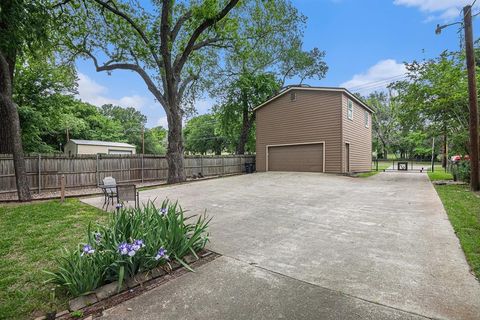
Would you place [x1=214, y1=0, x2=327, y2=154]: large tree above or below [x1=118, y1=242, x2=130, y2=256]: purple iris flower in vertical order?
above

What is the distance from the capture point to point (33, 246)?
3996mm

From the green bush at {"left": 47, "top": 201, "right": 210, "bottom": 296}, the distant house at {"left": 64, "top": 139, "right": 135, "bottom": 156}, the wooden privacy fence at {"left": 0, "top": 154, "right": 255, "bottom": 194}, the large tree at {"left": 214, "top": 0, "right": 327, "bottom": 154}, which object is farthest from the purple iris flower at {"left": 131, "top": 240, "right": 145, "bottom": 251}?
the distant house at {"left": 64, "top": 139, "right": 135, "bottom": 156}

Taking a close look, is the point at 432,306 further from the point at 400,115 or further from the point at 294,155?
the point at 294,155

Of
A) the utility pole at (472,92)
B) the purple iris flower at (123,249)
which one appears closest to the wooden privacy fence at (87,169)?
the purple iris flower at (123,249)

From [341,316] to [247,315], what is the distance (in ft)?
2.73

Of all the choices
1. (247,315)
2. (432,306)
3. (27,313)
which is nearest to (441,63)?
(432,306)

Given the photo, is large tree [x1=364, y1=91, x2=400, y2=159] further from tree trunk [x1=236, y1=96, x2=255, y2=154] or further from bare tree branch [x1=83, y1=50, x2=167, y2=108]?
bare tree branch [x1=83, y1=50, x2=167, y2=108]

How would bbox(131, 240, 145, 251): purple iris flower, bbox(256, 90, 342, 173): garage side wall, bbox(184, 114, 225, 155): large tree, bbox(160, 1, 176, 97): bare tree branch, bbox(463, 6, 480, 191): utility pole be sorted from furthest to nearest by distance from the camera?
bbox(184, 114, 225, 155): large tree, bbox(256, 90, 342, 173): garage side wall, bbox(160, 1, 176, 97): bare tree branch, bbox(463, 6, 480, 191): utility pole, bbox(131, 240, 145, 251): purple iris flower

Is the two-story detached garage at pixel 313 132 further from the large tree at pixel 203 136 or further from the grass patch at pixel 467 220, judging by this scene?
the large tree at pixel 203 136

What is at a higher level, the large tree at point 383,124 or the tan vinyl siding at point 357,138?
the large tree at point 383,124

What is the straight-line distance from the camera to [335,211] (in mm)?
6277

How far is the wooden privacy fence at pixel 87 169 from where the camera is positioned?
1046 centimetres

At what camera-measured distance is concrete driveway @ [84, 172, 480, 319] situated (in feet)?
7.75

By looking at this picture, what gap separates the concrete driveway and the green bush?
0.39m
